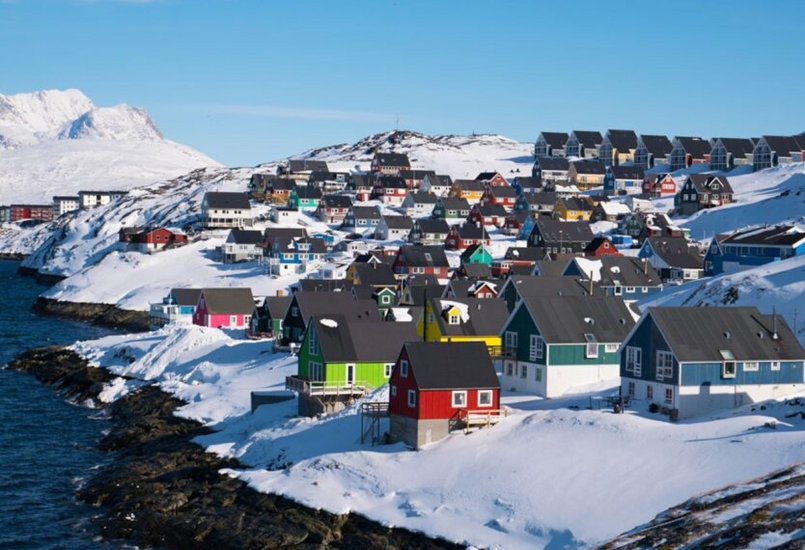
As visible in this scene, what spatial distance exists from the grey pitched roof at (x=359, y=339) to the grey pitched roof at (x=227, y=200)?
9986 centimetres

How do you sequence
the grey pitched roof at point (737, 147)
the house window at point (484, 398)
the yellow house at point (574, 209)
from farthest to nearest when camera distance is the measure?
the grey pitched roof at point (737, 147) → the yellow house at point (574, 209) → the house window at point (484, 398)

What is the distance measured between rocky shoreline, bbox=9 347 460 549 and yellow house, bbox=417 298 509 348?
14487 mm

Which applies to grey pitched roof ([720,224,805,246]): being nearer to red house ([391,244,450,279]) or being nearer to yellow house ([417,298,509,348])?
red house ([391,244,450,279])

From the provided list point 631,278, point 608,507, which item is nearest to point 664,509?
point 608,507

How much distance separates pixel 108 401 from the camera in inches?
2699

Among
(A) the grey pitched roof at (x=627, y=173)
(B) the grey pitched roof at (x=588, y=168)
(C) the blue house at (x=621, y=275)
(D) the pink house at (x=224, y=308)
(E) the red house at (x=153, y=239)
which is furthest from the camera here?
(B) the grey pitched roof at (x=588, y=168)

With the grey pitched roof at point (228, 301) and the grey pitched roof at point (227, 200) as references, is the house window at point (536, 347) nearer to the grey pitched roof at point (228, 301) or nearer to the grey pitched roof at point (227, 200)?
the grey pitched roof at point (228, 301)

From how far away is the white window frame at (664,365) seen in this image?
4850cm

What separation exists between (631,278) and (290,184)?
309 ft

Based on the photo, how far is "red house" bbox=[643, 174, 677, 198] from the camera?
161875 mm

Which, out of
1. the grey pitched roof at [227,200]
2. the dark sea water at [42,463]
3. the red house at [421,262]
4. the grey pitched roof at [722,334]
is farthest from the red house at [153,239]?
the grey pitched roof at [722,334]

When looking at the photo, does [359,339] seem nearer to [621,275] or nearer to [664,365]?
[664,365]

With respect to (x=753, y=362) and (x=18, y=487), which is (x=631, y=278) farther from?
(x=18, y=487)

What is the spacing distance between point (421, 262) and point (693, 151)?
247 ft
